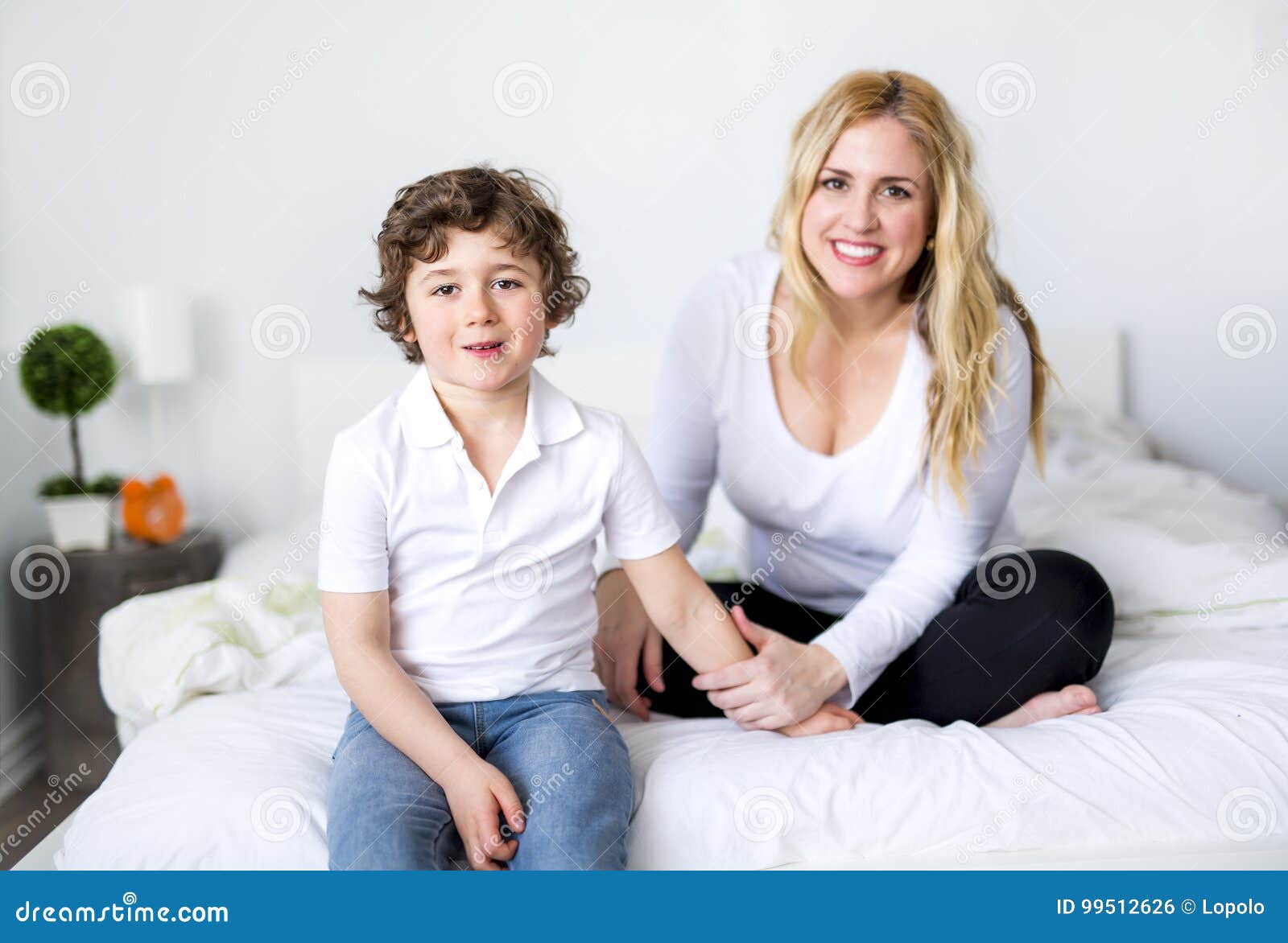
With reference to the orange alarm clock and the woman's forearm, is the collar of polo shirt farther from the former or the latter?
the orange alarm clock

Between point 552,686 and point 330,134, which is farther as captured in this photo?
point 330,134

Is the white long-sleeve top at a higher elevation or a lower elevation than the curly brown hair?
lower

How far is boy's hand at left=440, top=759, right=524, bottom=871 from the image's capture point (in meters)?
1.02

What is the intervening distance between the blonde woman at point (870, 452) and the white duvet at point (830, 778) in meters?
0.09

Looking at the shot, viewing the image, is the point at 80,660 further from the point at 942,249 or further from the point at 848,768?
the point at 942,249

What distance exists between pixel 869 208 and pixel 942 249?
0.11 meters

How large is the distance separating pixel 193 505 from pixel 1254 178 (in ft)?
7.85

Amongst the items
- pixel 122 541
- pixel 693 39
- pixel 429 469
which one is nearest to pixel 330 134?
pixel 693 39

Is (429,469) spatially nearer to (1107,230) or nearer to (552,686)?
(552,686)

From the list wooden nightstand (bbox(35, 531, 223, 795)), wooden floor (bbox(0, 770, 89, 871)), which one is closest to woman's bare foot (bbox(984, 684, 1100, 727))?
wooden floor (bbox(0, 770, 89, 871))

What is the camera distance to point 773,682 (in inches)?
49.4

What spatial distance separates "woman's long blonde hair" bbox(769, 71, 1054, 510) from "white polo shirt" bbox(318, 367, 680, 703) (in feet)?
1.49

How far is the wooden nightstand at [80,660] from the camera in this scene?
2107 millimetres

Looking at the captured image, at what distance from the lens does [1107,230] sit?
96.3 inches
